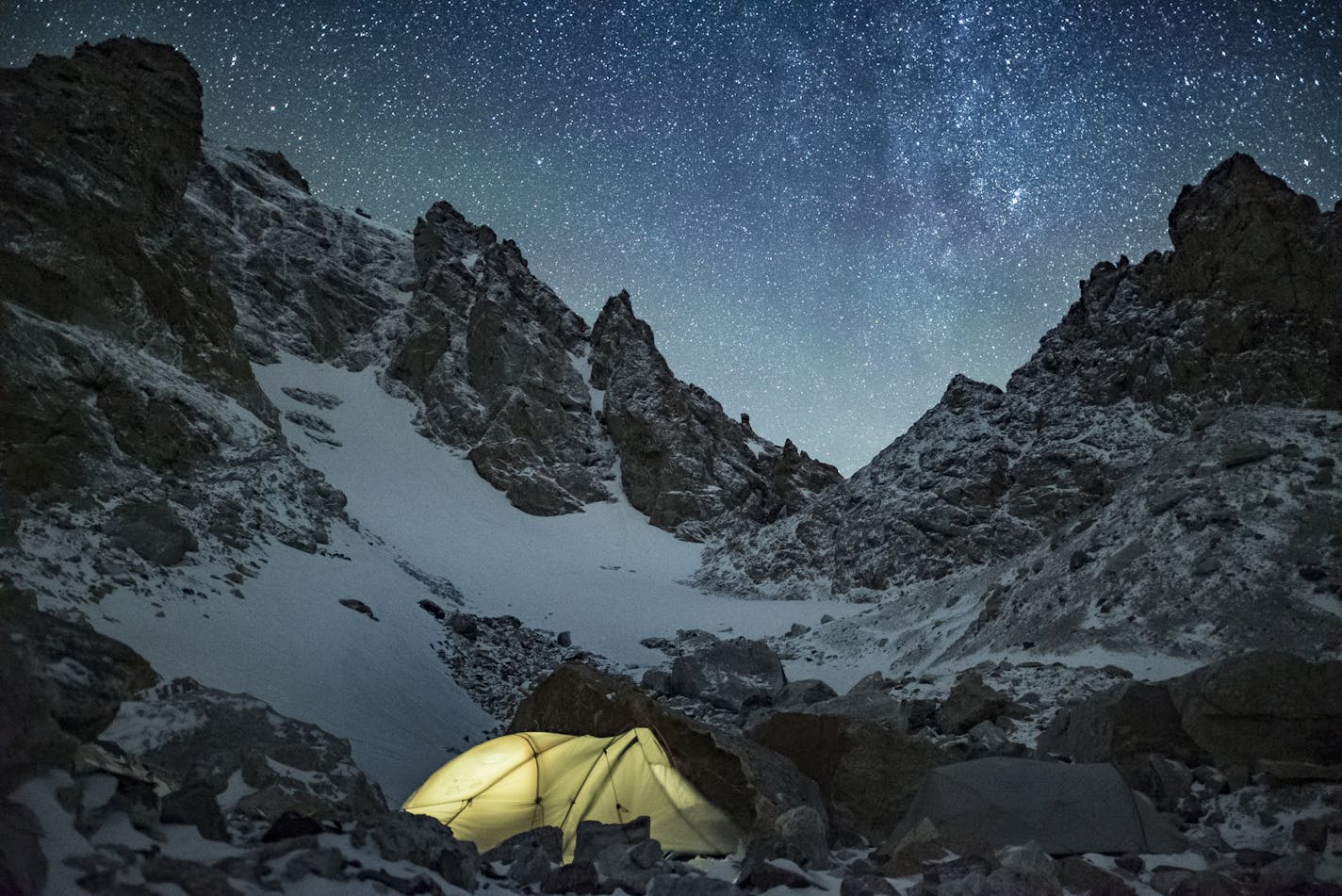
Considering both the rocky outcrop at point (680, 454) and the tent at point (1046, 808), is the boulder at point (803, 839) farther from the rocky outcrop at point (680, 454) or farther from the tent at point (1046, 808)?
the rocky outcrop at point (680, 454)

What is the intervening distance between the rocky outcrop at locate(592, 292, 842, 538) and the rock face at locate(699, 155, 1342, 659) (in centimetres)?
768

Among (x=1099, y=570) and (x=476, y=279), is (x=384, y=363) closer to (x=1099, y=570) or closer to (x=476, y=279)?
(x=476, y=279)

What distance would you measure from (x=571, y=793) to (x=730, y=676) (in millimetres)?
10734

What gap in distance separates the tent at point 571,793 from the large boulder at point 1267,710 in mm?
6458

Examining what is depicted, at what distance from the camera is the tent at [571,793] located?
10.3m

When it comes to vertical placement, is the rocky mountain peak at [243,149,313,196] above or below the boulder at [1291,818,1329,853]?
above

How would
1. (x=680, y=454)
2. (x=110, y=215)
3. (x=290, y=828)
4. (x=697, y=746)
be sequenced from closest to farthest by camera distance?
(x=290, y=828) → (x=697, y=746) → (x=110, y=215) → (x=680, y=454)

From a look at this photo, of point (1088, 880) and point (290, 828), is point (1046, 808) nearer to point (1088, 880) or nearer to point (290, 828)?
point (1088, 880)

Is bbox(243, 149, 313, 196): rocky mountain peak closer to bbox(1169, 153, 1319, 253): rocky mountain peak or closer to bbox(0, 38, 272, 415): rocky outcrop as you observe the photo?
bbox(0, 38, 272, 415): rocky outcrop

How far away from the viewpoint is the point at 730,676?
21.2 meters

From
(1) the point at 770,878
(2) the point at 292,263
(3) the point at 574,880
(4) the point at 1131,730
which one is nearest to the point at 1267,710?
(4) the point at 1131,730

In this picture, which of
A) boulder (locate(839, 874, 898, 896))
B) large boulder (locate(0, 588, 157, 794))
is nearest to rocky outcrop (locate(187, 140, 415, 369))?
large boulder (locate(0, 588, 157, 794))

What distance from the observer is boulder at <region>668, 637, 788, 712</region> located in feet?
66.8

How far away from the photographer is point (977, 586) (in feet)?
85.7
